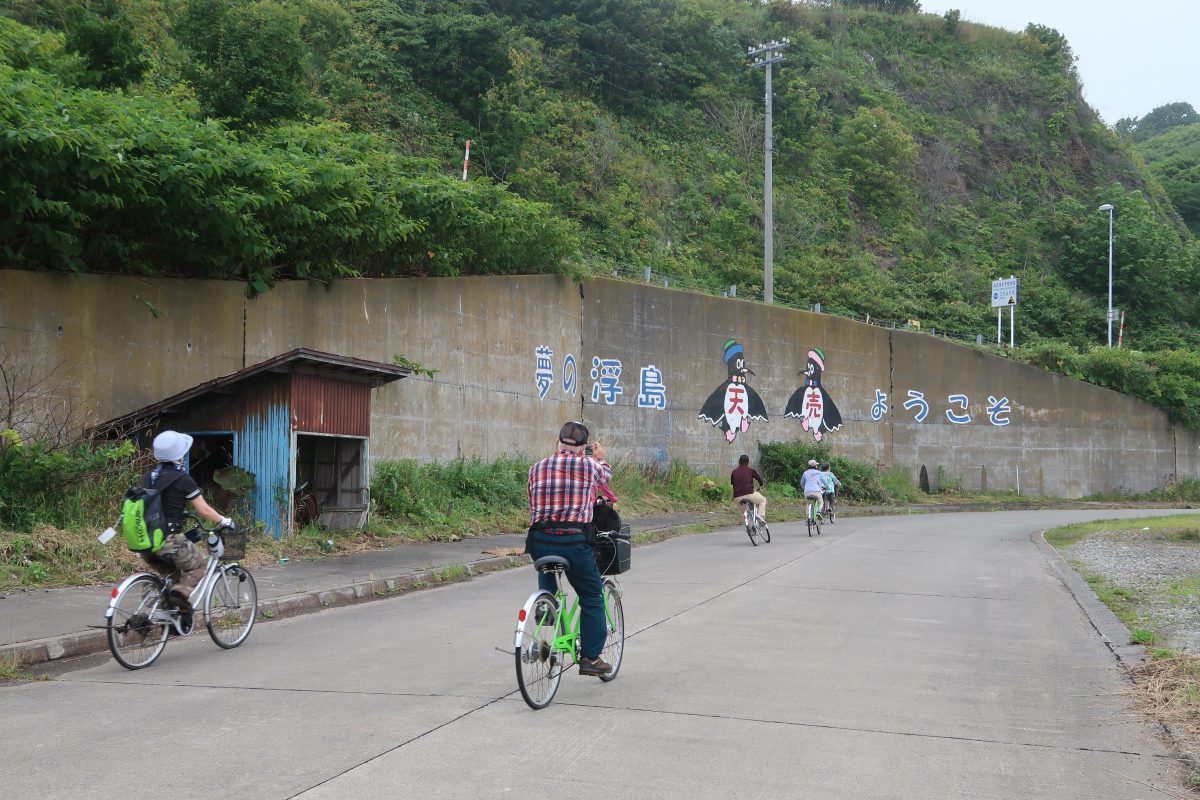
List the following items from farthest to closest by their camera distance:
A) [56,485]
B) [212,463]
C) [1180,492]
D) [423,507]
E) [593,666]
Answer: [1180,492], [423,507], [212,463], [56,485], [593,666]

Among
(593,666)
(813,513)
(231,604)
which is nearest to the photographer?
(593,666)

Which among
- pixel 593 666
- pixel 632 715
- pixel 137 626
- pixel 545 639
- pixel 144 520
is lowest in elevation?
pixel 632 715

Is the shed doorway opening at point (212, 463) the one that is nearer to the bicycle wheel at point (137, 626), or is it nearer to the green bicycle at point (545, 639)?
the bicycle wheel at point (137, 626)

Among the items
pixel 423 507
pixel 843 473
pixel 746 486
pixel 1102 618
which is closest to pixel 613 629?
pixel 1102 618

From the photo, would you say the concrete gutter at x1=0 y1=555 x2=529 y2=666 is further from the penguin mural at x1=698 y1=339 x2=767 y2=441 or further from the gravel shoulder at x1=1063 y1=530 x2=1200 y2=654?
the penguin mural at x1=698 y1=339 x2=767 y2=441

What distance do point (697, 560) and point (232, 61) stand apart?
15183 mm

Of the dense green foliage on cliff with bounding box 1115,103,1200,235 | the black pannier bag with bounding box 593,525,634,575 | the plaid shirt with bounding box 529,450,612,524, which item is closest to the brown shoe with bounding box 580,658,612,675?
the black pannier bag with bounding box 593,525,634,575

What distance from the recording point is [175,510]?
8.17 m

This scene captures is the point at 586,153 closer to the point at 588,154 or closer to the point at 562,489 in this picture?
the point at 588,154

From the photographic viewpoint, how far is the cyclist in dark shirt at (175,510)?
8117 mm

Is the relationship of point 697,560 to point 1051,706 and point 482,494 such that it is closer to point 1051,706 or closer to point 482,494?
point 482,494

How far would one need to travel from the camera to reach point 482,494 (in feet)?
64.1

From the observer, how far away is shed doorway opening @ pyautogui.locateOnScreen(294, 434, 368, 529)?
15.9 metres

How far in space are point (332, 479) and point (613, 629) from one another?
9820 mm
